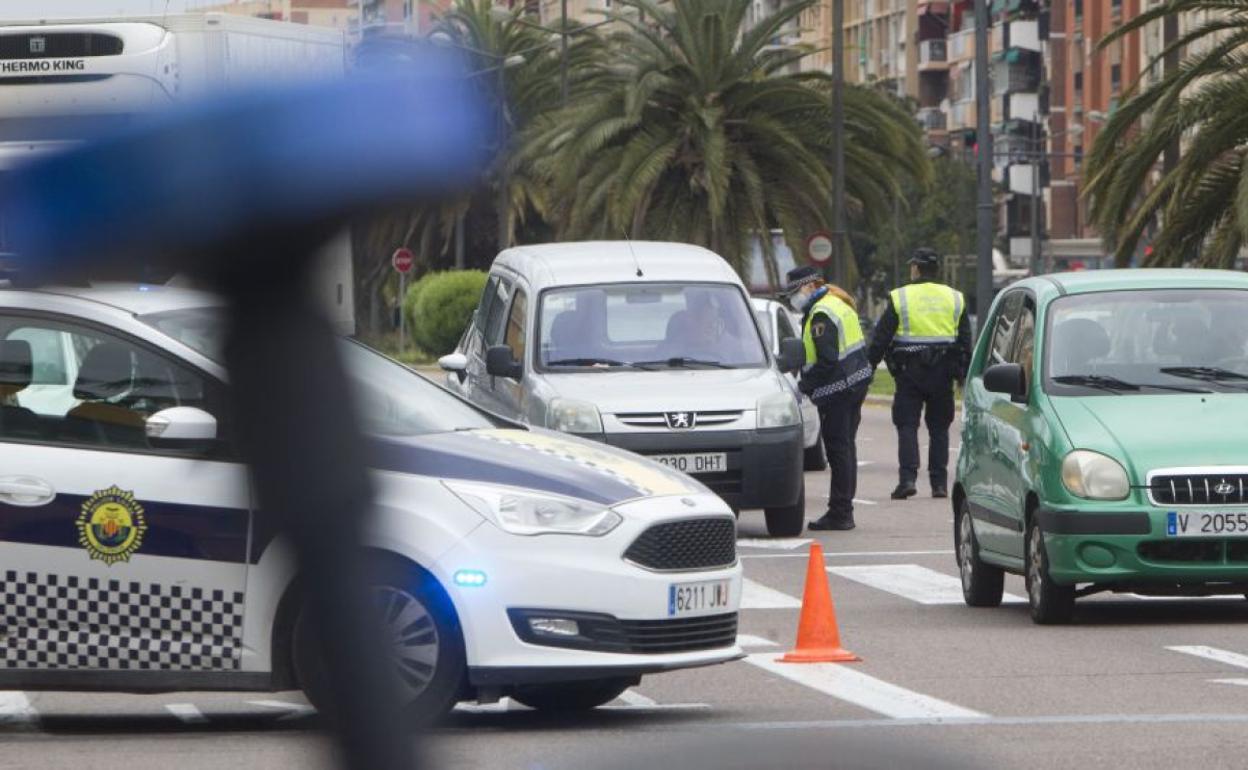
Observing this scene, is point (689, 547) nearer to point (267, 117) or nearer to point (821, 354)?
point (267, 117)

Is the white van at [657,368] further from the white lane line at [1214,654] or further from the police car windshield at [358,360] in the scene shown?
the police car windshield at [358,360]

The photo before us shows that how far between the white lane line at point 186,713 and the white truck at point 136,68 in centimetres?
801

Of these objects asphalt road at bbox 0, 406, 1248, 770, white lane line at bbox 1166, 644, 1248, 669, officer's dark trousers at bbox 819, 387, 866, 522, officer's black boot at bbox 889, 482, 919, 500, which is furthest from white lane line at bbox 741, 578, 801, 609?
officer's black boot at bbox 889, 482, 919, 500

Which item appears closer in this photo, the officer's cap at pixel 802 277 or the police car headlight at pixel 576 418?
the police car headlight at pixel 576 418

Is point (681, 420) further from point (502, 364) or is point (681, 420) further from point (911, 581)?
point (911, 581)

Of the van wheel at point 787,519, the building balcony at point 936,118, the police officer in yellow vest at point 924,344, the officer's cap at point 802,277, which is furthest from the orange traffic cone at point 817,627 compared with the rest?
the building balcony at point 936,118

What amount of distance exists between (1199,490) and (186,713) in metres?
4.36

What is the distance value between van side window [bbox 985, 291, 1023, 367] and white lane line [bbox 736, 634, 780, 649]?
2.14 m

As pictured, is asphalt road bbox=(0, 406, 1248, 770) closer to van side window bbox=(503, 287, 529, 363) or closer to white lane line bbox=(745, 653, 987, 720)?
white lane line bbox=(745, 653, 987, 720)

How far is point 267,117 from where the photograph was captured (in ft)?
3.01

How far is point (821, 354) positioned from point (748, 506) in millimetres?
2051

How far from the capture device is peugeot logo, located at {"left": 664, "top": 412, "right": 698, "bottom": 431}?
16.2 metres

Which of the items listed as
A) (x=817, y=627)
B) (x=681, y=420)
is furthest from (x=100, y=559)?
(x=681, y=420)

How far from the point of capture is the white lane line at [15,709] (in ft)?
29.7
